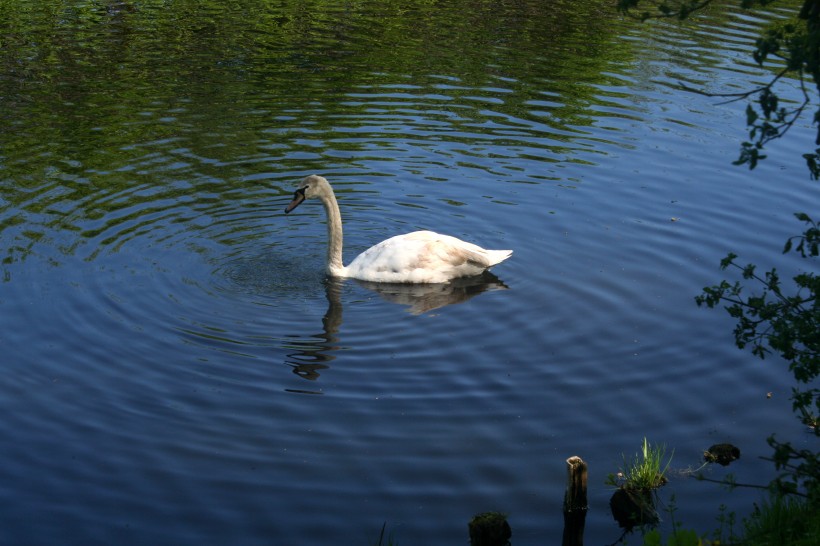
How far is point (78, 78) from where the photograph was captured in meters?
23.0

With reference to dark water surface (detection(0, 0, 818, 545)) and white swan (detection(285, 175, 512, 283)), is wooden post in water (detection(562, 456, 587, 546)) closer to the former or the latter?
dark water surface (detection(0, 0, 818, 545))

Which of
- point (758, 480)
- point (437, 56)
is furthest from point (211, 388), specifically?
point (437, 56)

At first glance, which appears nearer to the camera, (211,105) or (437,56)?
(211,105)

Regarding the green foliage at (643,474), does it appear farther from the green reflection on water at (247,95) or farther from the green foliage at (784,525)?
the green reflection on water at (247,95)

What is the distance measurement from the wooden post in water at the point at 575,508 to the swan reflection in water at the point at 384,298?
3732mm

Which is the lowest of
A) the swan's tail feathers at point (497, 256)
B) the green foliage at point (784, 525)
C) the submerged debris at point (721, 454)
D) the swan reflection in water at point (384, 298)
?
the swan reflection in water at point (384, 298)

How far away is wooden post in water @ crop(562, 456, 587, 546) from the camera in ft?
28.7

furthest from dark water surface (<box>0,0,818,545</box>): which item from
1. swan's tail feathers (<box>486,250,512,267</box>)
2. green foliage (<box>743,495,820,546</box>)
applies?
green foliage (<box>743,495,820,546</box>)

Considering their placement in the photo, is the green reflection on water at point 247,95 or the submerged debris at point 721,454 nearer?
the submerged debris at point 721,454

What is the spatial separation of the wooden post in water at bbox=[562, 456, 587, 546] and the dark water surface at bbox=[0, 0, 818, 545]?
0.40ft

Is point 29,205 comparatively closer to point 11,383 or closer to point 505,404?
point 11,383

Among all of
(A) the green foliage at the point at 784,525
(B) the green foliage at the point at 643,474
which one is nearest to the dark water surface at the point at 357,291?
(B) the green foliage at the point at 643,474

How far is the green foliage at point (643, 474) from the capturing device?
30.5 ft

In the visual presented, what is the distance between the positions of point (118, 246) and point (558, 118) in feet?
32.2
